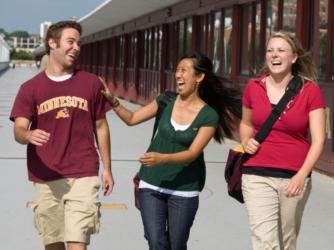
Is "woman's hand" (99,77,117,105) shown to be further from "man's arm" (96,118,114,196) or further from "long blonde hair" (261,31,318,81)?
"long blonde hair" (261,31,318,81)

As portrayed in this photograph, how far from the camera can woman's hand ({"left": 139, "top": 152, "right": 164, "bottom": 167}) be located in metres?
3.93

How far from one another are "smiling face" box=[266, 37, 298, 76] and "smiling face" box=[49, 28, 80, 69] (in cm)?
111

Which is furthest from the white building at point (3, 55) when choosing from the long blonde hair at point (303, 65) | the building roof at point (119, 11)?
the long blonde hair at point (303, 65)

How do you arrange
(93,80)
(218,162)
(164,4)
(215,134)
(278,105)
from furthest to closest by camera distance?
(164,4), (218,162), (215,134), (93,80), (278,105)

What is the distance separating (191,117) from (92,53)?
41284 millimetres

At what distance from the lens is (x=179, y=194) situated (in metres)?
4.22

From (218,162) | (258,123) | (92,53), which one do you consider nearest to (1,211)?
(258,123)

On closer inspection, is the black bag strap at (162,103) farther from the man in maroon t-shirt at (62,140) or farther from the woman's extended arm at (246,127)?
the woman's extended arm at (246,127)

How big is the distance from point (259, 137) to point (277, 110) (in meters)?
0.18

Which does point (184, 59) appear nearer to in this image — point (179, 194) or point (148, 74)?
point (179, 194)

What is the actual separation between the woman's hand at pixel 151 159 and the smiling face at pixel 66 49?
74cm

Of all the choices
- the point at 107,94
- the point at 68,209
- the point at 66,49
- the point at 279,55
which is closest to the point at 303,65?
the point at 279,55

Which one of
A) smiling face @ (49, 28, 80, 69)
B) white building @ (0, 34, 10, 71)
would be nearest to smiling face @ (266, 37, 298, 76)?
smiling face @ (49, 28, 80, 69)

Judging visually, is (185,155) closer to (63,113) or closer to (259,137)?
(259,137)
